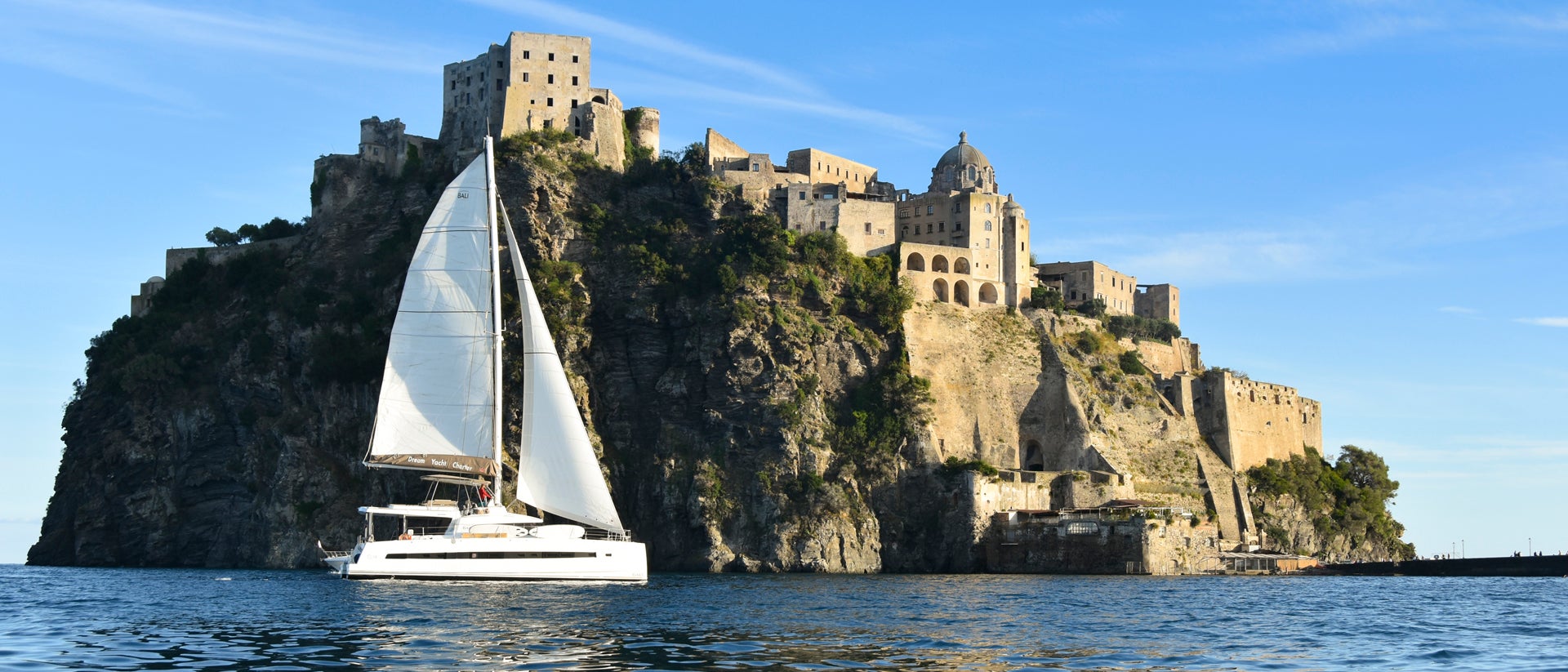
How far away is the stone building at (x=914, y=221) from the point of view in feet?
331

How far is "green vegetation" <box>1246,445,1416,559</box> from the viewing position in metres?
107

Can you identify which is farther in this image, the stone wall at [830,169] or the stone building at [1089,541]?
the stone wall at [830,169]

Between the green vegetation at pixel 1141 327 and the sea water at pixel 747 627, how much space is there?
45076 mm

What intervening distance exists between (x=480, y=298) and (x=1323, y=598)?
3651 centimetres

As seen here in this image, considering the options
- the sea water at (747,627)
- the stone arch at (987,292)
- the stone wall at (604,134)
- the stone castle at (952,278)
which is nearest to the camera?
the sea water at (747,627)

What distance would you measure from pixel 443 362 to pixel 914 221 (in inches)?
2054

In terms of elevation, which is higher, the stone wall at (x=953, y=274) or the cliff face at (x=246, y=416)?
the stone wall at (x=953, y=274)

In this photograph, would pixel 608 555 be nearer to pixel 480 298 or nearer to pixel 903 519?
pixel 480 298

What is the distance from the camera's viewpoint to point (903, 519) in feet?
295

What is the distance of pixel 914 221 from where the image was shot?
109 metres

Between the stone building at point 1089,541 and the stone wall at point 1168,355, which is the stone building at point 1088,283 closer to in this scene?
the stone wall at point 1168,355

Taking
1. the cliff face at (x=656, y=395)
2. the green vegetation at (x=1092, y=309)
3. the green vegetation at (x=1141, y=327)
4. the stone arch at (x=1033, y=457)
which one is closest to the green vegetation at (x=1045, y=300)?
the cliff face at (x=656, y=395)

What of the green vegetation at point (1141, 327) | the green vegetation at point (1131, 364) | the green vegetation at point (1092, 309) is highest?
the green vegetation at point (1092, 309)

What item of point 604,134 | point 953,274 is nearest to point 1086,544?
point 953,274
